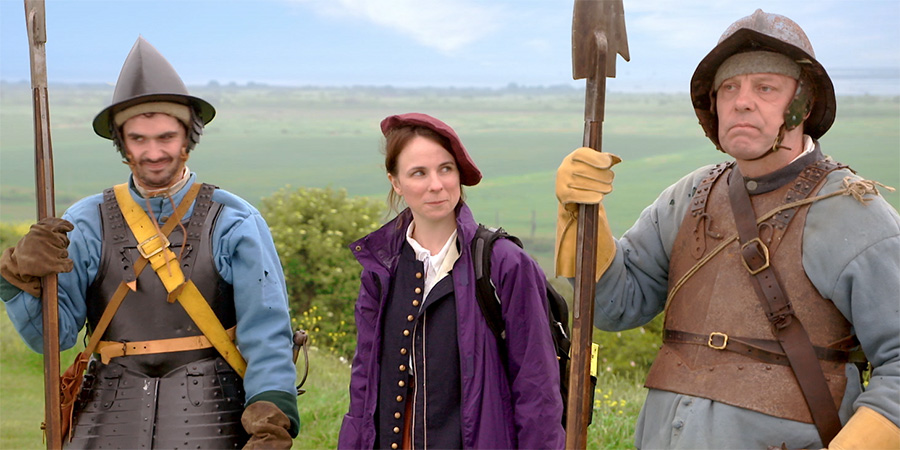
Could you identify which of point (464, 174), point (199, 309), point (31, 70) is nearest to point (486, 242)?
point (464, 174)

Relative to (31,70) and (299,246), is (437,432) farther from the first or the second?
(299,246)

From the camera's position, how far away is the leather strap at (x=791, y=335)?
130 inches

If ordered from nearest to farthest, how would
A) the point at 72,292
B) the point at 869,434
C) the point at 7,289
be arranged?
1. the point at 869,434
2. the point at 7,289
3. the point at 72,292

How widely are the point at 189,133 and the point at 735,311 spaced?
2.35 metres

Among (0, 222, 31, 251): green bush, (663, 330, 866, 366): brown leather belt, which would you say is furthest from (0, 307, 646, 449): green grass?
(0, 222, 31, 251): green bush

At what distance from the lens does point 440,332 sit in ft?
11.4

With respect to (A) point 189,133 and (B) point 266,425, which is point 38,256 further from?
(B) point 266,425

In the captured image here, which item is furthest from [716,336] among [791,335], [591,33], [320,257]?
[320,257]

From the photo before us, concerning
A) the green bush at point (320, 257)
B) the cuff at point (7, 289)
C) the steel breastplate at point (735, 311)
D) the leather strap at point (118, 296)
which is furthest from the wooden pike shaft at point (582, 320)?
the green bush at point (320, 257)

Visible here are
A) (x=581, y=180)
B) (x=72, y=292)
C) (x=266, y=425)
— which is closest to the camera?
(x=581, y=180)

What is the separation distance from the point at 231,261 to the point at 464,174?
3.60 ft

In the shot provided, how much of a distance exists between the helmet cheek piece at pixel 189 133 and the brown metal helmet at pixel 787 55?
2.09 meters

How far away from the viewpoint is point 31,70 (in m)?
3.92

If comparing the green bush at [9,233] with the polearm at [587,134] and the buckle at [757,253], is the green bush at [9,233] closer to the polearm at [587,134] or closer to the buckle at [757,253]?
the polearm at [587,134]
